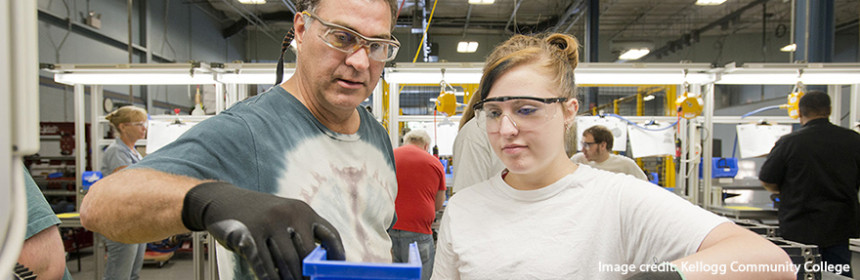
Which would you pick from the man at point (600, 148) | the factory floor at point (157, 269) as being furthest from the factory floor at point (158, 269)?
the man at point (600, 148)

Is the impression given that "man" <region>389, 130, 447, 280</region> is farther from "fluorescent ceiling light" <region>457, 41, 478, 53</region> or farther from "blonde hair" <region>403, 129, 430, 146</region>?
"fluorescent ceiling light" <region>457, 41, 478, 53</region>

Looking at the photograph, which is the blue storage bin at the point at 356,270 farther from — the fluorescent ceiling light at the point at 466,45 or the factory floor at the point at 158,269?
the fluorescent ceiling light at the point at 466,45

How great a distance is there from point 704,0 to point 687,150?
18.3 ft

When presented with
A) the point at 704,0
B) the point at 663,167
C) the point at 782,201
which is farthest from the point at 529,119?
the point at 704,0

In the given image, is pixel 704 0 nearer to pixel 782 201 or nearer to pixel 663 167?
pixel 663 167

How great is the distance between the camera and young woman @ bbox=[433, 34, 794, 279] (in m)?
0.94

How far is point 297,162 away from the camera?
3.27 feet

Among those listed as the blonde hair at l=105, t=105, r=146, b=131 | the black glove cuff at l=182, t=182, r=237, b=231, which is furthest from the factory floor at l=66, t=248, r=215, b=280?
the black glove cuff at l=182, t=182, r=237, b=231

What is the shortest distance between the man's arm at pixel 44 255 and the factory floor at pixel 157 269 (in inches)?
151

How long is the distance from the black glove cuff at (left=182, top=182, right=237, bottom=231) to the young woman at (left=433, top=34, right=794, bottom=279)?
2.19 feet

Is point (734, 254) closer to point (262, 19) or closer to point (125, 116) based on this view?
point (125, 116)

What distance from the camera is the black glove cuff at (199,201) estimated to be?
63cm

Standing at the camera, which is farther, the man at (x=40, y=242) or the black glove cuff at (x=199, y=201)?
the man at (x=40, y=242)

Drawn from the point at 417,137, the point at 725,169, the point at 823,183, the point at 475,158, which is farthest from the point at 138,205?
the point at 725,169
